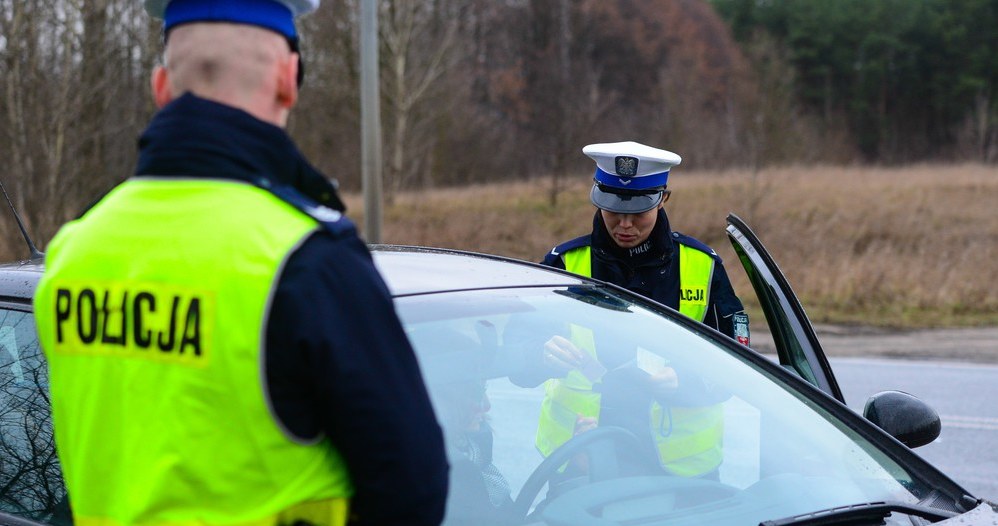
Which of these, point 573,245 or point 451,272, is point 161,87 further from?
point 573,245

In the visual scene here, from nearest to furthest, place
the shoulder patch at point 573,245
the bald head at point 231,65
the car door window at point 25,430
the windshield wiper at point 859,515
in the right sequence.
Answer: the bald head at point 231,65
the windshield wiper at point 859,515
the car door window at point 25,430
the shoulder patch at point 573,245

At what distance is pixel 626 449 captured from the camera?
2371 mm

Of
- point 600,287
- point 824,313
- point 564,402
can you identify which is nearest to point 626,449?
point 564,402

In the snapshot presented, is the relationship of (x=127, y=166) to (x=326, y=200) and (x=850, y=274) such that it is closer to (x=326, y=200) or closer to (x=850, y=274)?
(x=850, y=274)

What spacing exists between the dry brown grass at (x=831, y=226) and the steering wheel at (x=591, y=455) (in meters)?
10.9

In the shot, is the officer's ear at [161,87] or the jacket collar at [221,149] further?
the officer's ear at [161,87]

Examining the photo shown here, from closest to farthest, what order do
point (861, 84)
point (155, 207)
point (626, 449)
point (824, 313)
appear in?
1. point (155, 207)
2. point (626, 449)
3. point (824, 313)
4. point (861, 84)

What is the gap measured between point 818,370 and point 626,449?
762mm

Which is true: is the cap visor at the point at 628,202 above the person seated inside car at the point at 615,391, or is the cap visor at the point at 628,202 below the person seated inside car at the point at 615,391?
above

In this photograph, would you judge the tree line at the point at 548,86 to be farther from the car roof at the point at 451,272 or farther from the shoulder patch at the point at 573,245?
the car roof at the point at 451,272

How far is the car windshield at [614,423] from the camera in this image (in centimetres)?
220

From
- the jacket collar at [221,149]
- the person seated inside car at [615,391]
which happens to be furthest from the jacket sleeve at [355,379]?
the person seated inside car at [615,391]

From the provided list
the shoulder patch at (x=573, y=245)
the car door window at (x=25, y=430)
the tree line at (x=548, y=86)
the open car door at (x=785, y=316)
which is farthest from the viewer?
the tree line at (x=548, y=86)

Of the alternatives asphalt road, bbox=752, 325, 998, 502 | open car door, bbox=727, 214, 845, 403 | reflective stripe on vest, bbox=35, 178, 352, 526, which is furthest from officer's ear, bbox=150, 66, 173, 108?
asphalt road, bbox=752, 325, 998, 502
